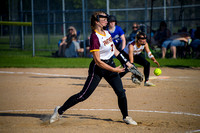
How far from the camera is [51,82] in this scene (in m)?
10.1

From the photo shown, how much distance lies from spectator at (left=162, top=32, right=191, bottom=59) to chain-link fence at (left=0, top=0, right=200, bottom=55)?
188 centimetres

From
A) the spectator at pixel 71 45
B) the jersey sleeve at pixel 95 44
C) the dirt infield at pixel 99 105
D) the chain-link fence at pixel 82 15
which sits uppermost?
the chain-link fence at pixel 82 15

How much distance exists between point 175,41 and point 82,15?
5.71 m

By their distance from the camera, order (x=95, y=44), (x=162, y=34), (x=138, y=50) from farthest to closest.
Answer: (x=162, y=34) < (x=138, y=50) < (x=95, y=44)

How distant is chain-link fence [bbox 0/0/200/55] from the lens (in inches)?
698

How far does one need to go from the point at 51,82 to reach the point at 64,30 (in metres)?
9.79

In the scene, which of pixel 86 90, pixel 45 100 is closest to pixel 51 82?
pixel 45 100

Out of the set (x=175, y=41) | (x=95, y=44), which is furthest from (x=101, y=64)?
(x=175, y=41)

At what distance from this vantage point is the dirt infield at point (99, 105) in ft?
16.9

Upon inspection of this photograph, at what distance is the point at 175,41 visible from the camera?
15367 millimetres

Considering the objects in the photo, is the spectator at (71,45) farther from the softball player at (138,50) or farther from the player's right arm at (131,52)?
the player's right arm at (131,52)

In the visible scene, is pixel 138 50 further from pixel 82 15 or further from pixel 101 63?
pixel 82 15

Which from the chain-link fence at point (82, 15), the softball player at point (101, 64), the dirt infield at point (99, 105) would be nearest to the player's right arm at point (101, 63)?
the softball player at point (101, 64)

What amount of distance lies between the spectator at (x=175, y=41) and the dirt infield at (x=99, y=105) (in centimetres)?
436
